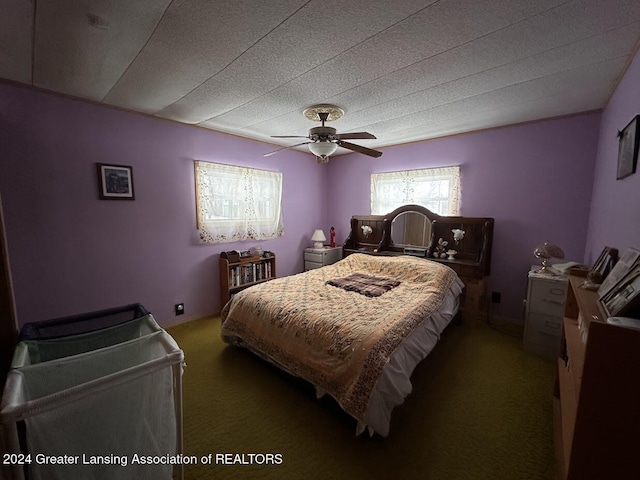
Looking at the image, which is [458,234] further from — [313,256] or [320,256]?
[313,256]

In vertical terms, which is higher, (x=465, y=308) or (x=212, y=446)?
(x=465, y=308)

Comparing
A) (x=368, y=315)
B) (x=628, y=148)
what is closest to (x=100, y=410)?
(x=368, y=315)

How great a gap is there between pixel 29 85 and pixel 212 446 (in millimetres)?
3077

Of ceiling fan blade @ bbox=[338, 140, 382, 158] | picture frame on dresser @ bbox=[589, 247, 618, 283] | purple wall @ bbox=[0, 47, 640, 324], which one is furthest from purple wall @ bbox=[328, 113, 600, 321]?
ceiling fan blade @ bbox=[338, 140, 382, 158]

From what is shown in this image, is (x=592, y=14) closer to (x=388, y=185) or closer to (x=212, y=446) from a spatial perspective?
(x=388, y=185)

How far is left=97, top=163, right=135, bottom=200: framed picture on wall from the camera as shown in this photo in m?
2.48

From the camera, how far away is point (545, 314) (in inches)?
94.4

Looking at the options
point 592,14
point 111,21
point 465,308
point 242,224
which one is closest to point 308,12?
point 111,21

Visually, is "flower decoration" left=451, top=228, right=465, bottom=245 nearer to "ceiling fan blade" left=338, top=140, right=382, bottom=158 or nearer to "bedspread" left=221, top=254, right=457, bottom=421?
"bedspread" left=221, top=254, right=457, bottom=421

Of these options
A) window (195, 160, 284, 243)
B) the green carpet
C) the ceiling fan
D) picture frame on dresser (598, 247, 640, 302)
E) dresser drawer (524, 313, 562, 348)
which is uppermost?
the ceiling fan

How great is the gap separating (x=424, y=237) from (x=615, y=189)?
6.31 ft

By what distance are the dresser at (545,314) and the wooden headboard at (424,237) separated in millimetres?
598

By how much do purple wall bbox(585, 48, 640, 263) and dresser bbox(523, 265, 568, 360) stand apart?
410 mm

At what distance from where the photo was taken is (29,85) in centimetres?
210
